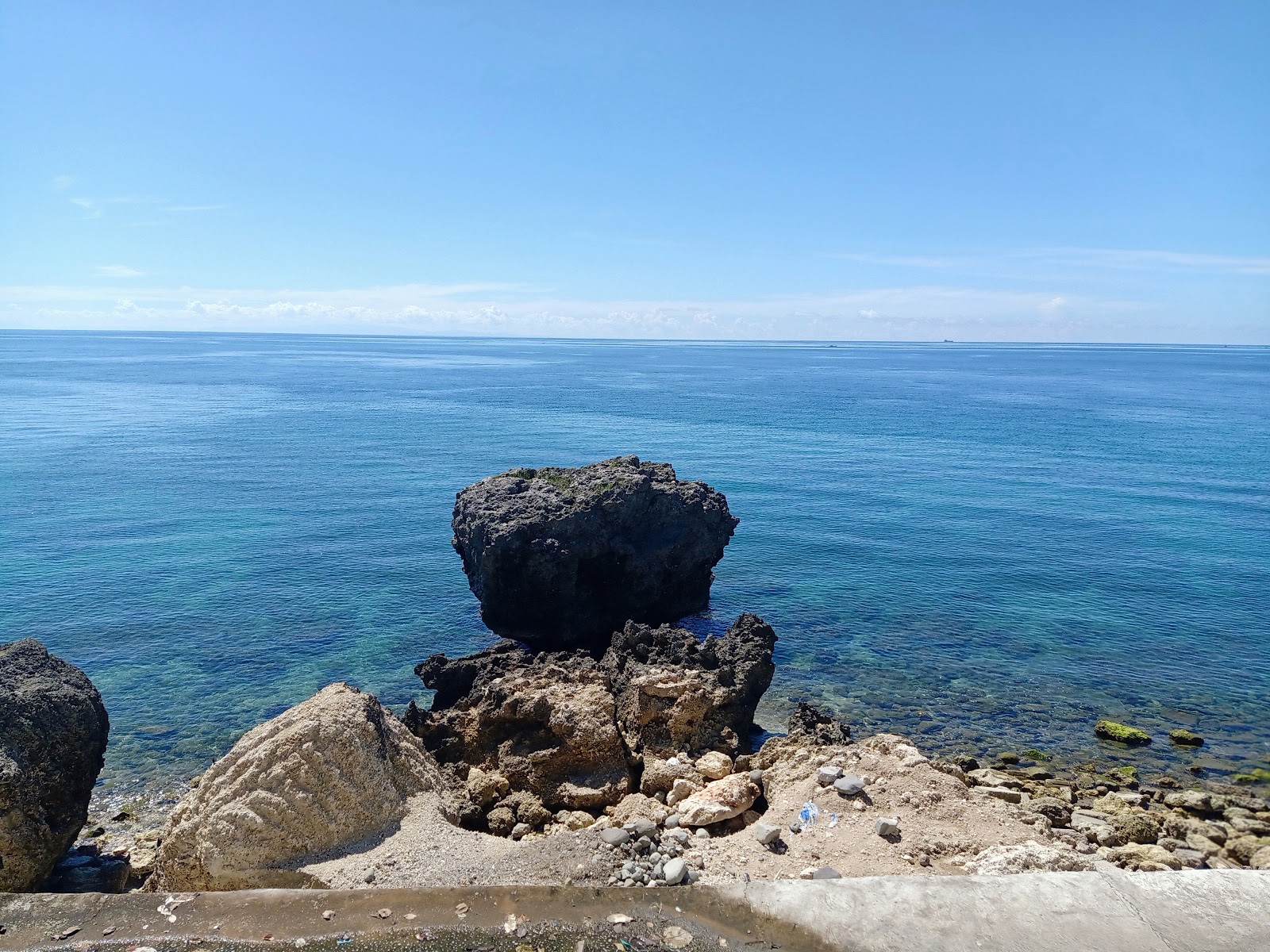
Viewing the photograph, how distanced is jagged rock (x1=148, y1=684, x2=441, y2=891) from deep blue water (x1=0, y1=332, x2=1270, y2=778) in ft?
25.4

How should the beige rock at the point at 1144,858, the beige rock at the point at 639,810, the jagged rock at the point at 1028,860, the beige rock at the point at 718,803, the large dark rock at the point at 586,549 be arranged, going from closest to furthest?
the jagged rock at the point at 1028,860
the beige rock at the point at 1144,858
the beige rock at the point at 718,803
the beige rock at the point at 639,810
the large dark rock at the point at 586,549

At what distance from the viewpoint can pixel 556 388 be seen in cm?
13238

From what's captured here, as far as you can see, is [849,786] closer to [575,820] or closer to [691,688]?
[575,820]

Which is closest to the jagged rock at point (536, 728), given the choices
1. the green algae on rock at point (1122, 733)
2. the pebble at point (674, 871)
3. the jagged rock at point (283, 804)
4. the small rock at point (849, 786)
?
the jagged rock at point (283, 804)

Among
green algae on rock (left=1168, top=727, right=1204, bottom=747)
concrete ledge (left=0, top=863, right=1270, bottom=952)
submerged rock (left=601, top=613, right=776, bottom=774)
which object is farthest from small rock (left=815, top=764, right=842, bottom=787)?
green algae on rock (left=1168, top=727, right=1204, bottom=747)

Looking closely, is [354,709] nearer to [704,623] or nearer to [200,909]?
[200,909]

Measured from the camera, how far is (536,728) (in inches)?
811

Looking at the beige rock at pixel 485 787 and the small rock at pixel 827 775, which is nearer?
the small rock at pixel 827 775

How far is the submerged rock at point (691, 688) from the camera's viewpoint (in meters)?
20.7

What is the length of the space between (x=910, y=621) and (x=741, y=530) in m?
13.8

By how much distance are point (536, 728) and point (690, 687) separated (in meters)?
3.79

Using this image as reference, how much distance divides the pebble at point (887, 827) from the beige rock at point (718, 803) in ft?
8.41

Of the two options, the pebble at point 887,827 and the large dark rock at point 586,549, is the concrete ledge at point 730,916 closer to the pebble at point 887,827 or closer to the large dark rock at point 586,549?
the pebble at point 887,827

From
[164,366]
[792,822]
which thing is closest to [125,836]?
[792,822]
